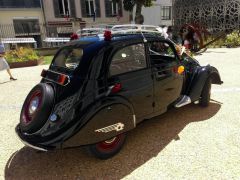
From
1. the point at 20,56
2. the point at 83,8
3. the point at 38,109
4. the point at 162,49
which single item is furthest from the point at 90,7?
the point at 38,109

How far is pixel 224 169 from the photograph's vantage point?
2936mm

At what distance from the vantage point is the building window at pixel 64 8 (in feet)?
78.7

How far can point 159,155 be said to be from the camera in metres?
3.34

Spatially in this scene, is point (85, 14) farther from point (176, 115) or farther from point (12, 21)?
point (176, 115)

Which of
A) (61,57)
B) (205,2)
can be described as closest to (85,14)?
(205,2)

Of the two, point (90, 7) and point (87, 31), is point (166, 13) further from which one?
point (87, 31)

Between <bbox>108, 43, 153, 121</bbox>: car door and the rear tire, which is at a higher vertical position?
<bbox>108, 43, 153, 121</bbox>: car door

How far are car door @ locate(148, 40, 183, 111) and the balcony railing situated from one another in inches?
844

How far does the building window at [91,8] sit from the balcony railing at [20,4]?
4.93 metres

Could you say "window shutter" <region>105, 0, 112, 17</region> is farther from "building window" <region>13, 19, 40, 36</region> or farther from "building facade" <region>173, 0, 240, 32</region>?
"building window" <region>13, 19, 40, 36</region>

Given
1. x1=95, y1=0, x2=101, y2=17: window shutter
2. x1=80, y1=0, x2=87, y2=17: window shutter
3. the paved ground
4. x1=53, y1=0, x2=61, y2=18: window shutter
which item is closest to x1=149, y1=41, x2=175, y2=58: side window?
the paved ground

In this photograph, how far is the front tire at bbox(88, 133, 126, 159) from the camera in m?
3.14

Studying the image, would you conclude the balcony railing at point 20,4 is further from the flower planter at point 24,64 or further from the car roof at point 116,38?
the car roof at point 116,38

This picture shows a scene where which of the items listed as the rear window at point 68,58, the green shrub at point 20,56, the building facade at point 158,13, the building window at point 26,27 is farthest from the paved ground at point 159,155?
the building facade at point 158,13
